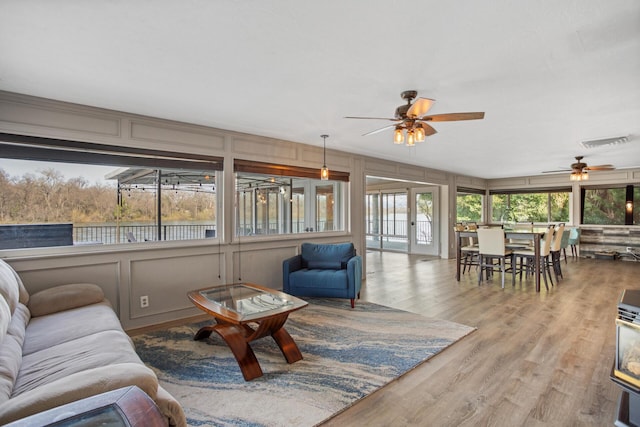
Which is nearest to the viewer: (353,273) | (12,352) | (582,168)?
(12,352)

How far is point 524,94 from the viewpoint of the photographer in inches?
110

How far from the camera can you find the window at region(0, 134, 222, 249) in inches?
112

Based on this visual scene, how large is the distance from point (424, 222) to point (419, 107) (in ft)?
22.5

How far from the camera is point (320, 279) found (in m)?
4.00

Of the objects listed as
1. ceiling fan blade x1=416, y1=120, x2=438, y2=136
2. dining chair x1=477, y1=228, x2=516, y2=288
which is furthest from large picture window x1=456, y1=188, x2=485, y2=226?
ceiling fan blade x1=416, y1=120, x2=438, y2=136

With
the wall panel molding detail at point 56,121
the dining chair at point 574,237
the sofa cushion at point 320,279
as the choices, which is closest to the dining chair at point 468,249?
the sofa cushion at point 320,279

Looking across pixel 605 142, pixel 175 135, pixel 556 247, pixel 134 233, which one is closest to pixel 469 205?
pixel 556 247

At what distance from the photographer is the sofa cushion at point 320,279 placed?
3949mm

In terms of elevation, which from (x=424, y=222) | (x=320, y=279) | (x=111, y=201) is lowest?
(x=320, y=279)

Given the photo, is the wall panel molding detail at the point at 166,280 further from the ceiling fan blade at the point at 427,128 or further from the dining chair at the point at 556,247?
the dining chair at the point at 556,247

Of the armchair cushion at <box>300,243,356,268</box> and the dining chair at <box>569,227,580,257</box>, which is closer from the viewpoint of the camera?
the armchair cushion at <box>300,243,356,268</box>

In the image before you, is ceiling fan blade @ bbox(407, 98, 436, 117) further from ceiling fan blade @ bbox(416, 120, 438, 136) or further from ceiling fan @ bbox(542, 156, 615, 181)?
ceiling fan @ bbox(542, 156, 615, 181)

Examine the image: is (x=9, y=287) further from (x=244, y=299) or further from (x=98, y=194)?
(x=244, y=299)

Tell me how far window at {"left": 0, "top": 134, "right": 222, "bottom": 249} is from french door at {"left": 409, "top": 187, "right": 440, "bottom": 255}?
21.3 ft
